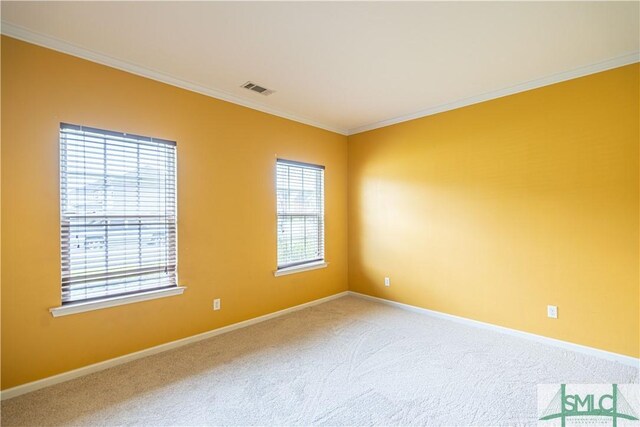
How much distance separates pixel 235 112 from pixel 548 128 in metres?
3.23

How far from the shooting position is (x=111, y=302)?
2523 millimetres

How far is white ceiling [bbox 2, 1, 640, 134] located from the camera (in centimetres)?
198

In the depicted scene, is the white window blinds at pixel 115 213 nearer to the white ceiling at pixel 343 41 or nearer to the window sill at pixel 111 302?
the window sill at pixel 111 302

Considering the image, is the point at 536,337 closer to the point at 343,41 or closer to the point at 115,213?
the point at 343,41

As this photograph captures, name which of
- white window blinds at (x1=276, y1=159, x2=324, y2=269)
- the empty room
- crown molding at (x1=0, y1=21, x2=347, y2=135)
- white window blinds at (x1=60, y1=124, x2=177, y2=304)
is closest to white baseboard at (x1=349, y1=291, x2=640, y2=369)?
the empty room

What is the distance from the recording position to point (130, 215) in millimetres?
2660

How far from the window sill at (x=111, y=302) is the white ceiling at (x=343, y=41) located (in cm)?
198

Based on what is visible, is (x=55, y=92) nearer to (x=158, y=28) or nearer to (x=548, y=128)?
(x=158, y=28)

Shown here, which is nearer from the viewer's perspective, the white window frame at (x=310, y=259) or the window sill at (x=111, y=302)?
the window sill at (x=111, y=302)

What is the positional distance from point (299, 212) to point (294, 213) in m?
0.10

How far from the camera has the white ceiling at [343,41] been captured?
1979mm

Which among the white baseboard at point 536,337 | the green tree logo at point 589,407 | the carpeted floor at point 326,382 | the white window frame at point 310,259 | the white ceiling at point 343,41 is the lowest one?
the green tree logo at point 589,407

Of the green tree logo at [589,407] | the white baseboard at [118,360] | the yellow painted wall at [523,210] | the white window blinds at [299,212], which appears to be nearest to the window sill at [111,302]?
the white baseboard at [118,360]

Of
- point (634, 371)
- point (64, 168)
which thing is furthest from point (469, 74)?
point (64, 168)
